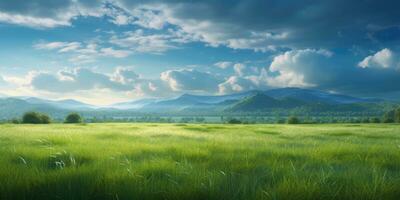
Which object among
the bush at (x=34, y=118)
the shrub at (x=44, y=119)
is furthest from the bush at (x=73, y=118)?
the bush at (x=34, y=118)

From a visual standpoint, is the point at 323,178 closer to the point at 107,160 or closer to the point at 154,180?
the point at 154,180

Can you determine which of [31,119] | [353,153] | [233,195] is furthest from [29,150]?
[31,119]

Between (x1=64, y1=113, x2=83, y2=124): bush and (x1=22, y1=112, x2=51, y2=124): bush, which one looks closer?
(x1=22, y1=112, x2=51, y2=124): bush

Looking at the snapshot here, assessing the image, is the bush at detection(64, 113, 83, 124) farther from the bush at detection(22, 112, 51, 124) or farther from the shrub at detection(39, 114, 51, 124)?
the bush at detection(22, 112, 51, 124)

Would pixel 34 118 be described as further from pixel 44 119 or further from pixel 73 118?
pixel 73 118

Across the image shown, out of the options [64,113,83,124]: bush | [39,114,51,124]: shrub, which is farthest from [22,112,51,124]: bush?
[64,113,83,124]: bush

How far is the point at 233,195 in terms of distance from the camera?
4699 millimetres

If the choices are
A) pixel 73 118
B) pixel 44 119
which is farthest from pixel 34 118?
pixel 73 118

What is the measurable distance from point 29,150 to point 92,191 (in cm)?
441

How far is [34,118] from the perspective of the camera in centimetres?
9800

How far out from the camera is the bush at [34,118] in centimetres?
9694

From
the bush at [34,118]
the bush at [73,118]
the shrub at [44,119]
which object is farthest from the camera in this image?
the bush at [73,118]

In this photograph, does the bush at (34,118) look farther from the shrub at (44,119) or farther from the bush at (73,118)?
the bush at (73,118)

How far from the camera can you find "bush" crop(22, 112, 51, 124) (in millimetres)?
96938
